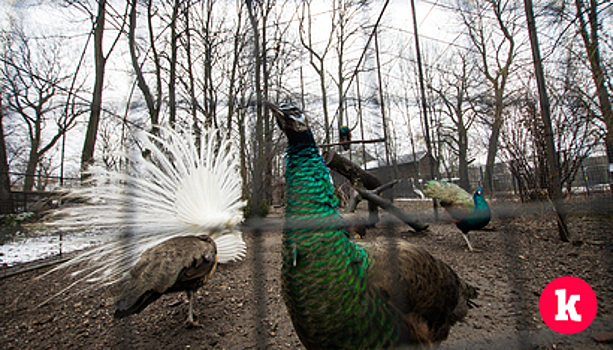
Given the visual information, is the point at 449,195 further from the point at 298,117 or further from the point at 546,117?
the point at 298,117

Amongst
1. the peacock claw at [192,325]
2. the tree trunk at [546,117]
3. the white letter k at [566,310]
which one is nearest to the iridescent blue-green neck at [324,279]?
the white letter k at [566,310]

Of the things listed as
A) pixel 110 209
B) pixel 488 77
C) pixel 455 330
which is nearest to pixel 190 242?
pixel 110 209

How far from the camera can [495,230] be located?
4.27 m

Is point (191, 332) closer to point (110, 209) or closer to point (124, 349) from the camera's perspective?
point (124, 349)

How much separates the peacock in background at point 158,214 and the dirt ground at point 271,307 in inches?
11.0

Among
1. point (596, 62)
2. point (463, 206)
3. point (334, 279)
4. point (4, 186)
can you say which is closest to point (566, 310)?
point (334, 279)

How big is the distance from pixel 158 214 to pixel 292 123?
6.33 ft

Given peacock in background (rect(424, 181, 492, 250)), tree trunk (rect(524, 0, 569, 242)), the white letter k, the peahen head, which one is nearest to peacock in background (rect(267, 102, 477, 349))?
the white letter k

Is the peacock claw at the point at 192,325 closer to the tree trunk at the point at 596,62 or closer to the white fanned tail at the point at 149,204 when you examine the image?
the white fanned tail at the point at 149,204

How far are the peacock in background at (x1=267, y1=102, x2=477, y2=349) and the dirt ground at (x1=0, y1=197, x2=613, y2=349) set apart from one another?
15cm

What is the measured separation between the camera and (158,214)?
2453mm

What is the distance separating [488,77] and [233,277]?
3574 millimetres

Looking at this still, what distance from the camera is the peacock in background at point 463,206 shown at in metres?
3.39

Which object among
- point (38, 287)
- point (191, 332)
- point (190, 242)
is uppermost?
point (190, 242)
